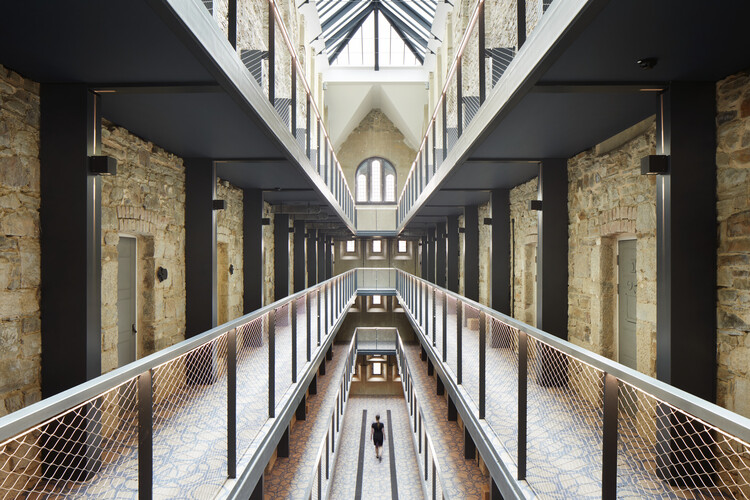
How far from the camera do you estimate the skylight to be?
621 inches

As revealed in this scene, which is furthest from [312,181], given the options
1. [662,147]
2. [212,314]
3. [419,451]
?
[419,451]

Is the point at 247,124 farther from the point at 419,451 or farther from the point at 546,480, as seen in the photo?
the point at 419,451

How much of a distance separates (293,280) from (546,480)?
10287mm

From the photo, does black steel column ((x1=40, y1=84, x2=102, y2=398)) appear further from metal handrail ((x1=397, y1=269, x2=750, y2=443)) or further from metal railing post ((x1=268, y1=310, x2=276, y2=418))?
metal handrail ((x1=397, y1=269, x2=750, y2=443))

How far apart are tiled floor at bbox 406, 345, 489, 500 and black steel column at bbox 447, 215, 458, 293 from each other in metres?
2.90

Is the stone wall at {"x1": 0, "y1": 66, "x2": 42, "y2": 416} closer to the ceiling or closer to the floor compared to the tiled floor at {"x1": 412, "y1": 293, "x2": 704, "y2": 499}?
closer to the ceiling

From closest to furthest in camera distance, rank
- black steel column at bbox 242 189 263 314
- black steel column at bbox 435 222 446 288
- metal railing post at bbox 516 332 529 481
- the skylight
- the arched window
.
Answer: metal railing post at bbox 516 332 529 481 → black steel column at bbox 242 189 263 314 → black steel column at bbox 435 222 446 288 → the skylight → the arched window

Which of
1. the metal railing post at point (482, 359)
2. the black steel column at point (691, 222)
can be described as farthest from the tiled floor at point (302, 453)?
the black steel column at point (691, 222)

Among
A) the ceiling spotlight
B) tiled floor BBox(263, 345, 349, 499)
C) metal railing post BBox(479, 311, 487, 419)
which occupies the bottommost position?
tiled floor BBox(263, 345, 349, 499)

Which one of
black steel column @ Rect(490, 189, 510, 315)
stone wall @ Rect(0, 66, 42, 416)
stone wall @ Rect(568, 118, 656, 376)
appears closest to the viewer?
stone wall @ Rect(0, 66, 42, 416)

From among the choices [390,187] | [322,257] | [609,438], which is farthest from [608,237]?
[390,187]

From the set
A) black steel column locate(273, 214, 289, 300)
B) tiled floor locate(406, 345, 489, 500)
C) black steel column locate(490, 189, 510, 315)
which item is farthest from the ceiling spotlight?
black steel column locate(273, 214, 289, 300)

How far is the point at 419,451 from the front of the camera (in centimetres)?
983

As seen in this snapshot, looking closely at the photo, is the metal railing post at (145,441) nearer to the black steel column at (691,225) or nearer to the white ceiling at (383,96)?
the black steel column at (691,225)
